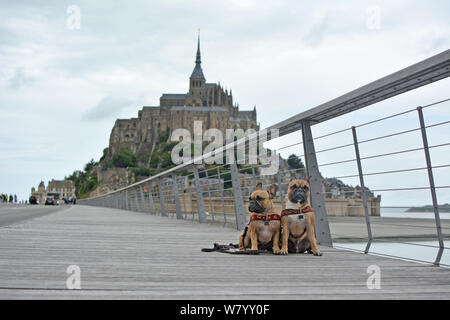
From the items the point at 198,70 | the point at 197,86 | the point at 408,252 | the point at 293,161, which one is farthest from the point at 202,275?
the point at 198,70

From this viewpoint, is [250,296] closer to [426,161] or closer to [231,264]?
[231,264]

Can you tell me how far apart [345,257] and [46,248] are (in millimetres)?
2268

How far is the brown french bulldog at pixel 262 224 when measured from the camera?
11.4 feet

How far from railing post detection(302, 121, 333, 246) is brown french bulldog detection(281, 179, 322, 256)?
0.63 m

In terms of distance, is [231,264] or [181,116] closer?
[231,264]

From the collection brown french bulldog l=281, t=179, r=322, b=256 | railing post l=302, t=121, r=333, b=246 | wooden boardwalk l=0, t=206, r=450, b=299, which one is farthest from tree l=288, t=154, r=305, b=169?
wooden boardwalk l=0, t=206, r=450, b=299

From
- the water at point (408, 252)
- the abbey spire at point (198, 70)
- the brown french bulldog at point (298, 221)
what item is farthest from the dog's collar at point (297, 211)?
the abbey spire at point (198, 70)

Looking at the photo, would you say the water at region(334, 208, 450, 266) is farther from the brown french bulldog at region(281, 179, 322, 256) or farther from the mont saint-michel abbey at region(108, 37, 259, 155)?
the mont saint-michel abbey at region(108, 37, 259, 155)

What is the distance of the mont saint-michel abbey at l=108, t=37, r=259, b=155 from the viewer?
10669 centimetres

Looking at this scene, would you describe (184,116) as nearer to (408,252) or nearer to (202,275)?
(408,252)

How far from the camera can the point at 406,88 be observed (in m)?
3.04

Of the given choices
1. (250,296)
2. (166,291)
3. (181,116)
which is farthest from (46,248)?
(181,116)

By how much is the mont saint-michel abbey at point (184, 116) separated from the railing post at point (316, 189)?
100m
